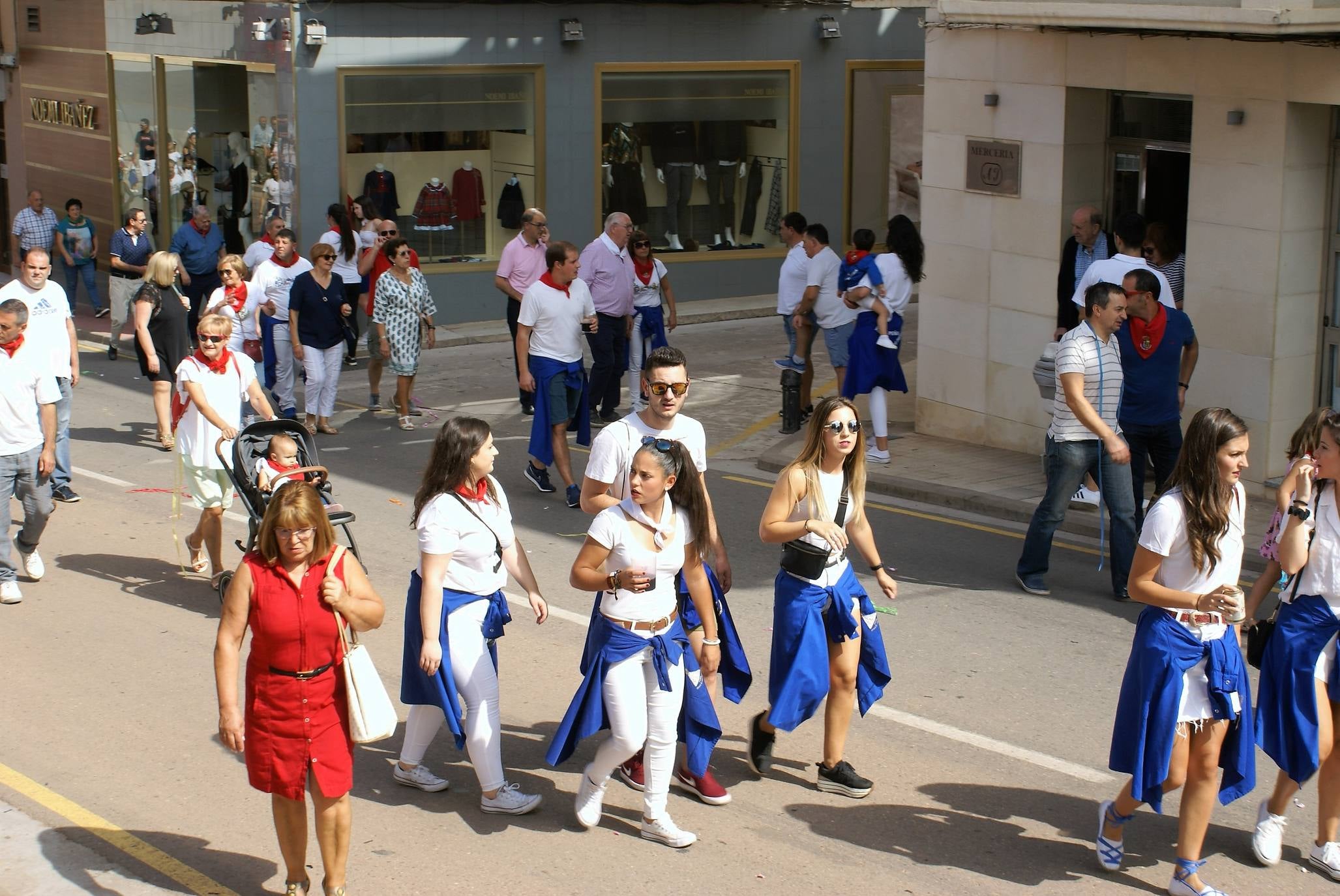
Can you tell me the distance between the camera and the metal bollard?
48.4 feet

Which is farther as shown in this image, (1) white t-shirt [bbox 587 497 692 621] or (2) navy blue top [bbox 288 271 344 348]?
(2) navy blue top [bbox 288 271 344 348]

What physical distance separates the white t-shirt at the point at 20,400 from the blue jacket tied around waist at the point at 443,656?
401 centimetres

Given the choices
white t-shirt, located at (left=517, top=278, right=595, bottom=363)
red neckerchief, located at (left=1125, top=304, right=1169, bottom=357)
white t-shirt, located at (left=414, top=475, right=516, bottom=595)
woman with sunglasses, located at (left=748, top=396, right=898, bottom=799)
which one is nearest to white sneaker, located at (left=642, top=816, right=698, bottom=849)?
woman with sunglasses, located at (left=748, top=396, right=898, bottom=799)

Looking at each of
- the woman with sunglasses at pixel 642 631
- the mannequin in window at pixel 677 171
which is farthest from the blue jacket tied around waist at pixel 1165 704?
the mannequin in window at pixel 677 171

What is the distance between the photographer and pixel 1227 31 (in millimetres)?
11078

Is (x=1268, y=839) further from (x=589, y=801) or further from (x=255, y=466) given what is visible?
(x=255, y=466)

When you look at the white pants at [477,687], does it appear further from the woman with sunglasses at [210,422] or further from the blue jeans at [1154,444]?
the blue jeans at [1154,444]

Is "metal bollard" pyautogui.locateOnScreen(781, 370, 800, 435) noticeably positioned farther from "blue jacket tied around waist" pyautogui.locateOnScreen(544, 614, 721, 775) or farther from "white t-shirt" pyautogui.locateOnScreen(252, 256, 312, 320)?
"blue jacket tied around waist" pyautogui.locateOnScreen(544, 614, 721, 775)

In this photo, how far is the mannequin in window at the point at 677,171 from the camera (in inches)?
890

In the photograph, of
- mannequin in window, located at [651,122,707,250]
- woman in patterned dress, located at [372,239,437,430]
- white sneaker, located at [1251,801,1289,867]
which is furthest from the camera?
mannequin in window, located at [651,122,707,250]

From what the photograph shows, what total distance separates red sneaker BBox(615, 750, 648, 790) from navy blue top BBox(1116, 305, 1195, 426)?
4436mm

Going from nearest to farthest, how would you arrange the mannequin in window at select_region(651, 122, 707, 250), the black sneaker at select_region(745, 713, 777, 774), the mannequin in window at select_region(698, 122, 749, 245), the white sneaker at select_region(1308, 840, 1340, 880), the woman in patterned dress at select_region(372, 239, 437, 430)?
1. the white sneaker at select_region(1308, 840, 1340, 880)
2. the black sneaker at select_region(745, 713, 777, 774)
3. the woman in patterned dress at select_region(372, 239, 437, 430)
4. the mannequin in window at select_region(651, 122, 707, 250)
5. the mannequin in window at select_region(698, 122, 749, 245)

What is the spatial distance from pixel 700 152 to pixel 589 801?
1728cm

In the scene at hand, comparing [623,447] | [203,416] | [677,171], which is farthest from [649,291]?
[623,447]
